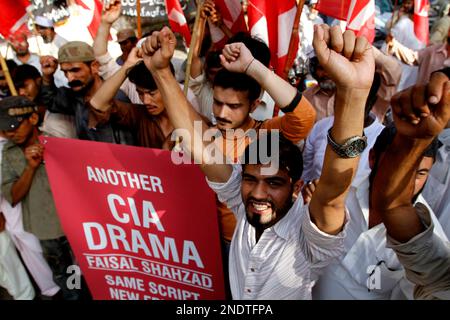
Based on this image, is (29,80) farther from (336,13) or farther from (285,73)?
(336,13)

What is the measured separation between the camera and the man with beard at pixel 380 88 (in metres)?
2.73

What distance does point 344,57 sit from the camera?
1.09 metres

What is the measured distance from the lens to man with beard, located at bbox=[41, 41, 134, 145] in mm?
2588

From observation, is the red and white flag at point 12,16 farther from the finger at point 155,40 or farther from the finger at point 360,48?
the finger at point 360,48

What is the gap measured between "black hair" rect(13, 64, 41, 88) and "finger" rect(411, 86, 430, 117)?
10.6ft

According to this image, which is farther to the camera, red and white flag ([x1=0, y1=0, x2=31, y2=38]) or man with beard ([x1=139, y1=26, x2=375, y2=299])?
red and white flag ([x1=0, y1=0, x2=31, y2=38])

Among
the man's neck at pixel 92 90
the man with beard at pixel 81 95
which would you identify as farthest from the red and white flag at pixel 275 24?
the man's neck at pixel 92 90

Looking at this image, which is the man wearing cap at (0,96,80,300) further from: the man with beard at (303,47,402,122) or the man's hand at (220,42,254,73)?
the man with beard at (303,47,402,122)

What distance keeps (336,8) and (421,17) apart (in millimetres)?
1746

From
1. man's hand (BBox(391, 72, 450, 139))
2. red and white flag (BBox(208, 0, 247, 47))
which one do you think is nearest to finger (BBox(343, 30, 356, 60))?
man's hand (BBox(391, 72, 450, 139))

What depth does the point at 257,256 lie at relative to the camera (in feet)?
5.35

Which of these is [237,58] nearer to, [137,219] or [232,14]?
[137,219]
